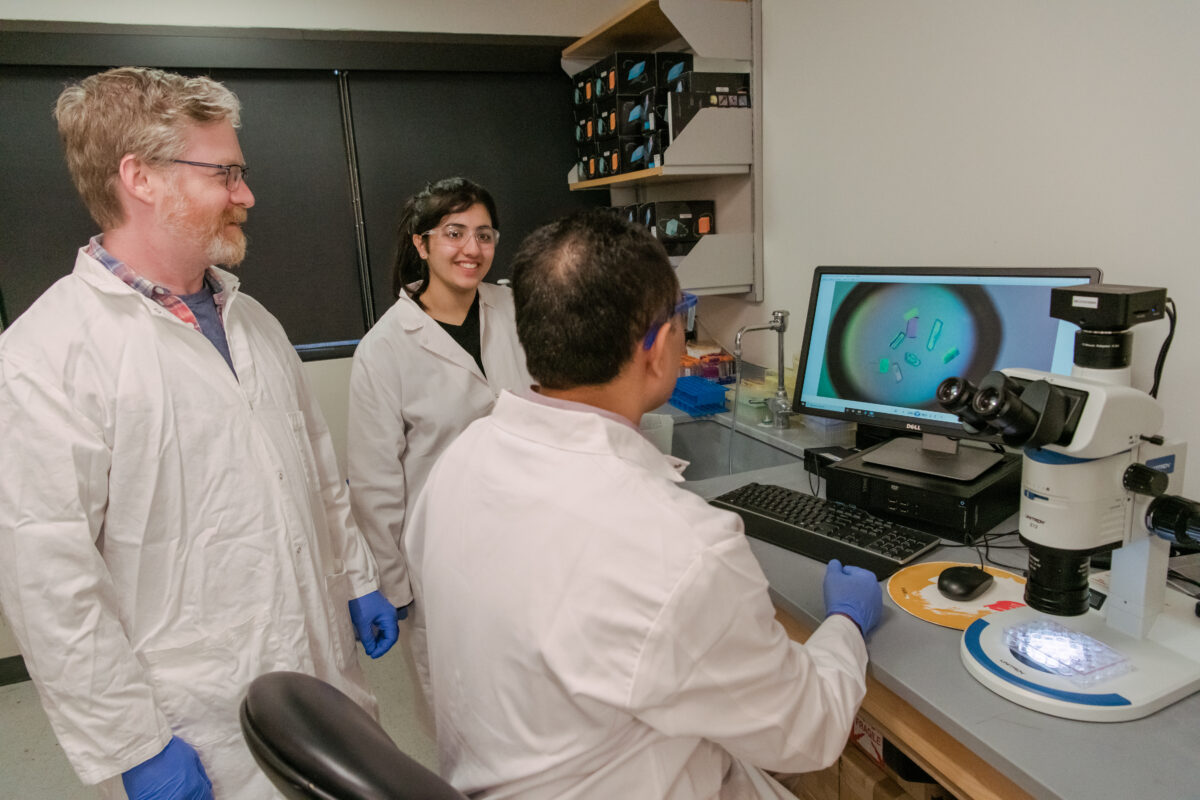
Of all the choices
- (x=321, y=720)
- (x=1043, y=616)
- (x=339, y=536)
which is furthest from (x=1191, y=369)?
(x=339, y=536)

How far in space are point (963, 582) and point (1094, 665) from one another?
0.69ft

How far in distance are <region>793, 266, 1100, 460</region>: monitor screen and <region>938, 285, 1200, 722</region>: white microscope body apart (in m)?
0.43

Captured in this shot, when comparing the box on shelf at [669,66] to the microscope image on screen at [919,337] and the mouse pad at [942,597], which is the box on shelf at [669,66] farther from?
the mouse pad at [942,597]

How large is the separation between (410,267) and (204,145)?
732 mm

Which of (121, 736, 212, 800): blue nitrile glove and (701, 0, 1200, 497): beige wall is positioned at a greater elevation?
(701, 0, 1200, 497): beige wall

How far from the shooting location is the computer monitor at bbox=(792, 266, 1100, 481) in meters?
1.32

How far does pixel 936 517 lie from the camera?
1.31 metres

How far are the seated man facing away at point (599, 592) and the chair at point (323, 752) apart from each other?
0.14 metres

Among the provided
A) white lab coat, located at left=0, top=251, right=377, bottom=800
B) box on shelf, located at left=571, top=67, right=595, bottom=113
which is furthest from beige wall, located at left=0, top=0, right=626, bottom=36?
white lab coat, located at left=0, top=251, right=377, bottom=800

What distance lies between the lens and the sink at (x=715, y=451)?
6.23ft

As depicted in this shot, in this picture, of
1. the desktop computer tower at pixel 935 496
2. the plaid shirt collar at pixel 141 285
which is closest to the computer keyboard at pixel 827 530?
the desktop computer tower at pixel 935 496

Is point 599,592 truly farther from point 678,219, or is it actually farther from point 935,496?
point 678,219

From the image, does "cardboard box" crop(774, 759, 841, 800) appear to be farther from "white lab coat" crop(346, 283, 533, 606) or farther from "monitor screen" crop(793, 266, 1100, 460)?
"white lab coat" crop(346, 283, 533, 606)

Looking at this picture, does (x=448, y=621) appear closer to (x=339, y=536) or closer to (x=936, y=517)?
(x=339, y=536)
